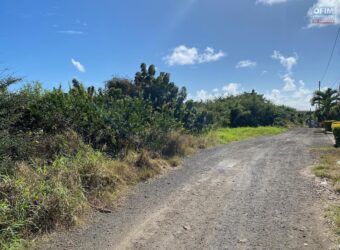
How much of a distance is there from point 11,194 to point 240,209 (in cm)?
399

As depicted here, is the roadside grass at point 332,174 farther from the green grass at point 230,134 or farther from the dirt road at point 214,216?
the green grass at point 230,134

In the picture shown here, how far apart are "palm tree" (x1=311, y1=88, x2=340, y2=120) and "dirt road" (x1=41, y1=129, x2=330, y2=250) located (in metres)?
38.8

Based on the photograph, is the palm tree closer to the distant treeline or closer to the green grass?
the green grass

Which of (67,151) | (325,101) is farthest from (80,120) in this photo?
(325,101)

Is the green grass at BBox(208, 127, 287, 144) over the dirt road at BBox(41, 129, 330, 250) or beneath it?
over

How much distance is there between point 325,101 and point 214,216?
44.1 meters

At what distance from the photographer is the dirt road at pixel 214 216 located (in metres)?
4.55

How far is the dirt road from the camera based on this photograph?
4.55 meters

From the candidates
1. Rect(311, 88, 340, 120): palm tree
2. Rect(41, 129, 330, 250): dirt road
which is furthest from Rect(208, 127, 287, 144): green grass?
Rect(311, 88, 340, 120): palm tree

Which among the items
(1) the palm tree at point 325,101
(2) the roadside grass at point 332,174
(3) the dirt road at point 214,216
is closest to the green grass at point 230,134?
(2) the roadside grass at point 332,174

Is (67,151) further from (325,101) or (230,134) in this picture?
(325,101)

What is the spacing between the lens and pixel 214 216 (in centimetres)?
562

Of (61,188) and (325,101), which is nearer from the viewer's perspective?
(61,188)

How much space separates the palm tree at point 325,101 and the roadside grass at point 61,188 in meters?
40.9
